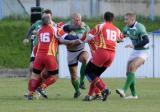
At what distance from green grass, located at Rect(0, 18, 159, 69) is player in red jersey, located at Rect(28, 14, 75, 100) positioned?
58.0ft

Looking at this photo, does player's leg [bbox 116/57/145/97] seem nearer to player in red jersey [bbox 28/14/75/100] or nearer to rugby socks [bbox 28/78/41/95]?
player in red jersey [bbox 28/14/75/100]

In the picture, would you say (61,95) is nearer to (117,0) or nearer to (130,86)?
(130,86)

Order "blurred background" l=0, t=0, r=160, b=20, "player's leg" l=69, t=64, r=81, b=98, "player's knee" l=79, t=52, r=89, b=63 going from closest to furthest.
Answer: "player's leg" l=69, t=64, r=81, b=98
"player's knee" l=79, t=52, r=89, b=63
"blurred background" l=0, t=0, r=160, b=20

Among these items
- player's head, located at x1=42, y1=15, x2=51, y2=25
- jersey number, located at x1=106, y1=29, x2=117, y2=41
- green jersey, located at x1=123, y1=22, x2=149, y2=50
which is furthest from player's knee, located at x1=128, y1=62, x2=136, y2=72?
player's head, located at x1=42, y1=15, x2=51, y2=25

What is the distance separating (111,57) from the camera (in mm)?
19453

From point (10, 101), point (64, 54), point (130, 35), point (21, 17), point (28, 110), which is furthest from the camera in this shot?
point (21, 17)

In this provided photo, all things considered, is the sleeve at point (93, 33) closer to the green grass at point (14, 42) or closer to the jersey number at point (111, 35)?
the jersey number at point (111, 35)

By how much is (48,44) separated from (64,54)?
48.5 feet

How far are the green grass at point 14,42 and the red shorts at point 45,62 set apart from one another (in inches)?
699

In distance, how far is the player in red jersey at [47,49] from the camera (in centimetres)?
1952

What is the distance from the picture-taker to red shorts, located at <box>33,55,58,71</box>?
19531 millimetres

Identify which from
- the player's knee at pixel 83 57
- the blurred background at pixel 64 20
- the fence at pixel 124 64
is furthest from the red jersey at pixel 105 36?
the fence at pixel 124 64

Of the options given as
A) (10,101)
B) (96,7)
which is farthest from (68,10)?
(10,101)

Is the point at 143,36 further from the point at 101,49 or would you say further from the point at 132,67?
the point at 101,49
